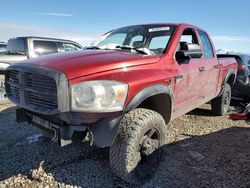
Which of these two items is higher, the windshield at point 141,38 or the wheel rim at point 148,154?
the windshield at point 141,38

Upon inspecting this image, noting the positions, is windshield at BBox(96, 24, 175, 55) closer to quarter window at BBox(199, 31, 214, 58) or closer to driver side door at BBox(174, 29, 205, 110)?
driver side door at BBox(174, 29, 205, 110)

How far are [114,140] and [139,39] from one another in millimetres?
2016

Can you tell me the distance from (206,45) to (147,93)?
2.71 m

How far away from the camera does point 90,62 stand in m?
3.00

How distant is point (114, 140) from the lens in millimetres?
2941

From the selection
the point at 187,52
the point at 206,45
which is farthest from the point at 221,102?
the point at 187,52

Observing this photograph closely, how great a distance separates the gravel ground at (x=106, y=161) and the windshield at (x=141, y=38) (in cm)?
157

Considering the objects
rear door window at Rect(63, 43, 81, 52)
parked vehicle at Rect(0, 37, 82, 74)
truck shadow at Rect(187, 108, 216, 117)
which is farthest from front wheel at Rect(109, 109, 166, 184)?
rear door window at Rect(63, 43, 81, 52)

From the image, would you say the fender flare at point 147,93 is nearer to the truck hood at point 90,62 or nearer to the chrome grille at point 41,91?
the truck hood at point 90,62

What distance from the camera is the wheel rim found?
3.30 metres

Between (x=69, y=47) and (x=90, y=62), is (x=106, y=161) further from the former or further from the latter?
(x=69, y=47)

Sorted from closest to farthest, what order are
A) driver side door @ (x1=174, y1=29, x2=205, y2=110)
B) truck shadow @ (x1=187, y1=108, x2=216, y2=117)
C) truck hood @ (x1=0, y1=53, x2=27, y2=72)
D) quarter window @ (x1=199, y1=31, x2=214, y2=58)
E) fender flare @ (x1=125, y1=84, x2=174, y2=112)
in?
1. fender flare @ (x1=125, y1=84, x2=174, y2=112)
2. driver side door @ (x1=174, y1=29, x2=205, y2=110)
3. quarter window @ (x1=199, y1=31, x2=214, y2=58)
4. truck shadow @ (x1=187, y1=108, x2=216, y2=117)
5. truck hood @ (x1=0, y1=53, x2=27, y2=72)

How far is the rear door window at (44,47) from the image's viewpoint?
27.3ft

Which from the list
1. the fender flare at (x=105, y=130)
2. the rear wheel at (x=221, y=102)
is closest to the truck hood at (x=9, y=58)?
the rear wheel at (x=221, y=102)
